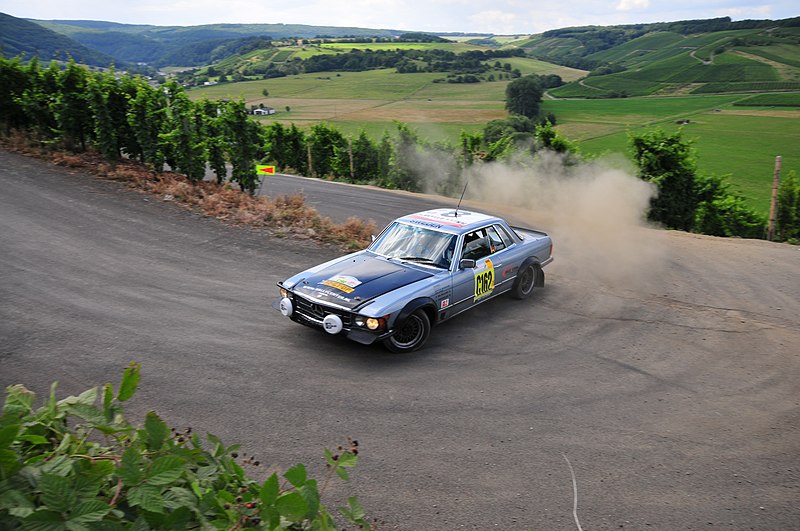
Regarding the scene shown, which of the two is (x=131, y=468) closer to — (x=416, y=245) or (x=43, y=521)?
(x=43, y=521)

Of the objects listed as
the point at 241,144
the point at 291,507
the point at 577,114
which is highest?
the point at 577,114

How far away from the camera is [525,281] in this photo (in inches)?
426

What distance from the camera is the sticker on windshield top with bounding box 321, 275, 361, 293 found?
830 cm

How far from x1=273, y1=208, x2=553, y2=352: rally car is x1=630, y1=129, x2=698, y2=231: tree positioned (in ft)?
36.2

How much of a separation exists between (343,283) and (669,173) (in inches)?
603

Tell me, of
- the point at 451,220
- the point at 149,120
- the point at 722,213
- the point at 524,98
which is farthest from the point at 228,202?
the point at 524,98

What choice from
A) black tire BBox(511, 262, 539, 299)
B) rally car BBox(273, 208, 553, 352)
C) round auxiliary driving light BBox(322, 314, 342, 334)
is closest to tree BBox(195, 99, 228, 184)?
rally car BBox(273, 208, 553, 352)

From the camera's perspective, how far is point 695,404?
7223 mm

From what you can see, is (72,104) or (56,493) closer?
(56,493)

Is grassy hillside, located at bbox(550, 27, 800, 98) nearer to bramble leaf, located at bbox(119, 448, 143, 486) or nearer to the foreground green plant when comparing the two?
the foreground green plant

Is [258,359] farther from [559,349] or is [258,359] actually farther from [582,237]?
[582,237]

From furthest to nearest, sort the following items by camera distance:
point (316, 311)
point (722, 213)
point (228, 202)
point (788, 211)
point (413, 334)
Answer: point (722, 213) → point (788, 211) → point (228, 202) → point (413, 334) → point (316, 311)

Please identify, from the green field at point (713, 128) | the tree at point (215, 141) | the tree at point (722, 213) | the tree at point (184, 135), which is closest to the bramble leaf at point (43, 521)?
the tree at point (184, 135)

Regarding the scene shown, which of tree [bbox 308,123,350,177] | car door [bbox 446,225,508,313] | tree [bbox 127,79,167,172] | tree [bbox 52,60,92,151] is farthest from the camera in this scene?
tree [bbox 308,123,350,177]
